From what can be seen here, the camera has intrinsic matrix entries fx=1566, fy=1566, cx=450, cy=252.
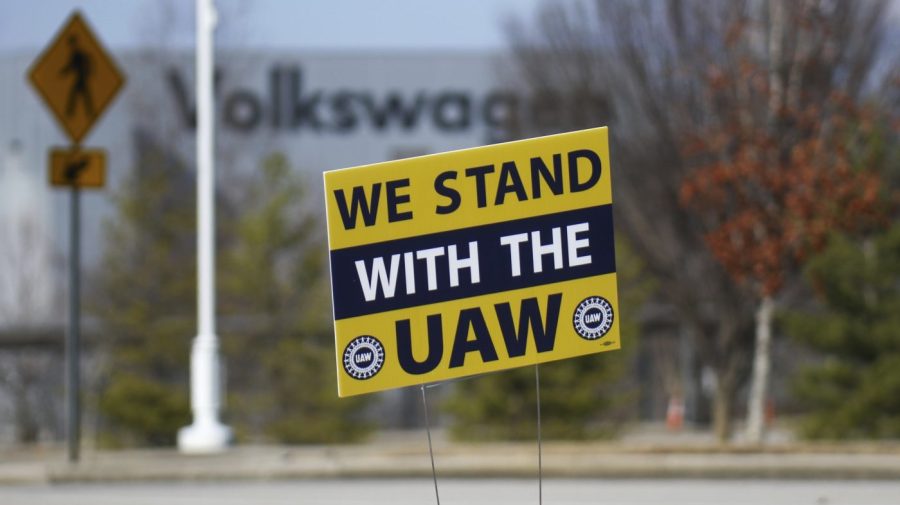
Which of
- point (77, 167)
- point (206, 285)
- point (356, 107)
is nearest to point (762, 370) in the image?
point (206, 285)

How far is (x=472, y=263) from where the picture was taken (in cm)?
639

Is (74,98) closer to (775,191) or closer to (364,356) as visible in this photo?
(364,356)

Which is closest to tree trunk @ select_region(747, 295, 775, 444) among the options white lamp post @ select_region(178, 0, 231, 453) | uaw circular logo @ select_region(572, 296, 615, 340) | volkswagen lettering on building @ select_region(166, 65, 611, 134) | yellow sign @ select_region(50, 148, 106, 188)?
white lamp post @ select_region(178, 0, 231, 453)

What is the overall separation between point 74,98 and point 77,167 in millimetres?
675

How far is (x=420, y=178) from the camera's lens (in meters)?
6.40

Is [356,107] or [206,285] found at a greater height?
[356,107]

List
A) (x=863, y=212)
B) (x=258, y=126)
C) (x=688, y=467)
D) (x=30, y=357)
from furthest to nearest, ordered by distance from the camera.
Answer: (x=258, y=126), (x=30, y=357), (x=863, y=212), (x=688, y=467)

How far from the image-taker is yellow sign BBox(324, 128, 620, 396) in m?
6.39

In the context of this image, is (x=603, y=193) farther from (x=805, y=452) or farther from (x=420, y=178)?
(x=805, y=452)

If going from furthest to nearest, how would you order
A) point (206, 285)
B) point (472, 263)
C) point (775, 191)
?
point (775, 191) → point (206, 285) → point (472, 263)

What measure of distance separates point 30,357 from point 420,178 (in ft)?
99.6

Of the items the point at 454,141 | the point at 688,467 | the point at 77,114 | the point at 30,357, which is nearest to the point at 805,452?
the point at 688,467

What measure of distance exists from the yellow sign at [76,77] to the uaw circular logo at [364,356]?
9104 mm

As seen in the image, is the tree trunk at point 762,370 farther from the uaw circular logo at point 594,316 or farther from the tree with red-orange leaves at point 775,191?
the uaw circular logo at point 594,316
